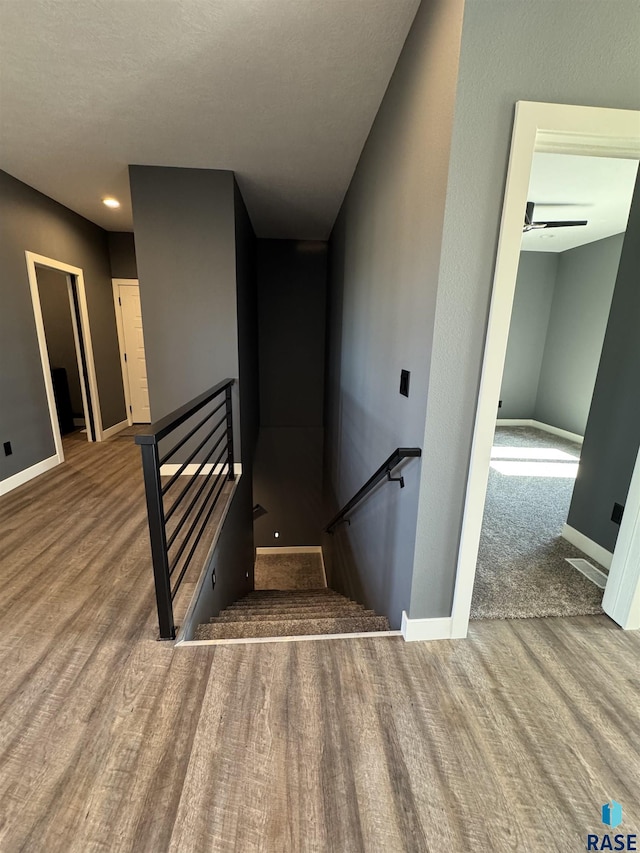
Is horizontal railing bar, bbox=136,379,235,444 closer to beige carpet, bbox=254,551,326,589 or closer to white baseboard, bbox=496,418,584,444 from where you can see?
beige carpet, bbox=254,551,326,589

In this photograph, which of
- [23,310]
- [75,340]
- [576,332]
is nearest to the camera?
[23,310]

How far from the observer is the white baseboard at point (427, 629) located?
5.06 feet

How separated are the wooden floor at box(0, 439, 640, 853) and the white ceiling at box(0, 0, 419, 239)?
270 centimetres

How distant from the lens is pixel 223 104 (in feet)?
6.70

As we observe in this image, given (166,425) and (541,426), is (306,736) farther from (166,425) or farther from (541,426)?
(541,426)

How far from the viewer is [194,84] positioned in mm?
1882

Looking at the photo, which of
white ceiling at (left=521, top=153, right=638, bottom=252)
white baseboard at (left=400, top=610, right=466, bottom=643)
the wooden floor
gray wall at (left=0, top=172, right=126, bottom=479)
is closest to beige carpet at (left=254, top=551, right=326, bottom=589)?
gray wall at (left=0, top=172, right=126, bottom=479)

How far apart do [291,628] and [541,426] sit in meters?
5.71

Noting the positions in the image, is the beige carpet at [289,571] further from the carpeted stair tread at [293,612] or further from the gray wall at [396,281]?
the carpeted stair tread at [293,612]

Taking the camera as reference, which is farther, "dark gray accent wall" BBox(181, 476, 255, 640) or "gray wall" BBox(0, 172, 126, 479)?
"gray wall" BBox(0, 172, 126, 479)

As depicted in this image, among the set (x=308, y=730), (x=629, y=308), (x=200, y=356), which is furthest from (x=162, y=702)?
(x=629, y=308)

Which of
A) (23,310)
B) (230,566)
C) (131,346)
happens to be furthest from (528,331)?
(23,310)

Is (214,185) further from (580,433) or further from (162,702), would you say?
(580,433)

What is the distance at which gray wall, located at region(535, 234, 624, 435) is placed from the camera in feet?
15.6
